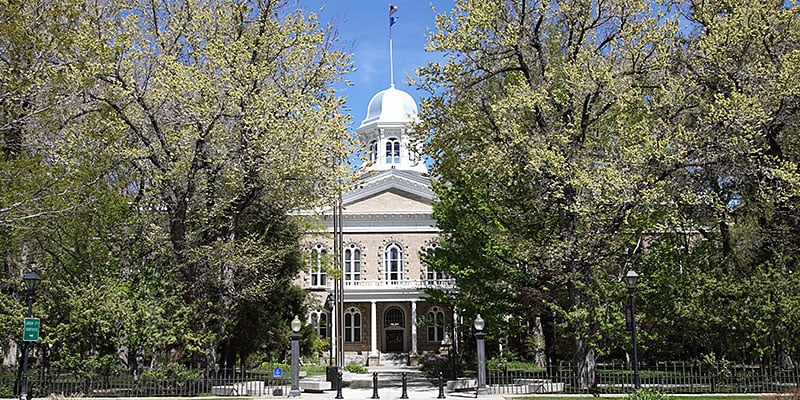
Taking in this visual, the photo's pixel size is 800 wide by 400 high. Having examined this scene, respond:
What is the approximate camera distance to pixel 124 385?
→ 72.1 feet

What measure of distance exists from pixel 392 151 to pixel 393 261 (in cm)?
1211

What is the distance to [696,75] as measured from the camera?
23672mm

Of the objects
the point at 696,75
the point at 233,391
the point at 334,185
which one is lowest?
the point at 233,391

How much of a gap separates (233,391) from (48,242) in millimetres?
8024

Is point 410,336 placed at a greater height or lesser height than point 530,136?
lesser

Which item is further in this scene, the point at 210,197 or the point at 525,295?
the point at 525,295

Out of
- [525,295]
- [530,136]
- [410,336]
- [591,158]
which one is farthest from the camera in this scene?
[410,336]

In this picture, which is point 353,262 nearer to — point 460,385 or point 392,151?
point 392,151

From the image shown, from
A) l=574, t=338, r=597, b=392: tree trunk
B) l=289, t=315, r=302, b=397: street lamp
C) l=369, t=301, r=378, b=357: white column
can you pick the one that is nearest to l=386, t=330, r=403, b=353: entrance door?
l=369, t=301, r=378, b=357: white column

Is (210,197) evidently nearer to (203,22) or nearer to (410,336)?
(203,22)

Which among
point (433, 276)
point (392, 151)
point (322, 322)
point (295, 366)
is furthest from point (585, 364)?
point (392, 151)

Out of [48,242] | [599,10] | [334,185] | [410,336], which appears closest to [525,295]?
[334,185]

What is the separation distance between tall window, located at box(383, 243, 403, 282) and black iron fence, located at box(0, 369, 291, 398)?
2475 cm

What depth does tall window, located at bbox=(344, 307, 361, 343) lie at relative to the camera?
47719 millimetres
